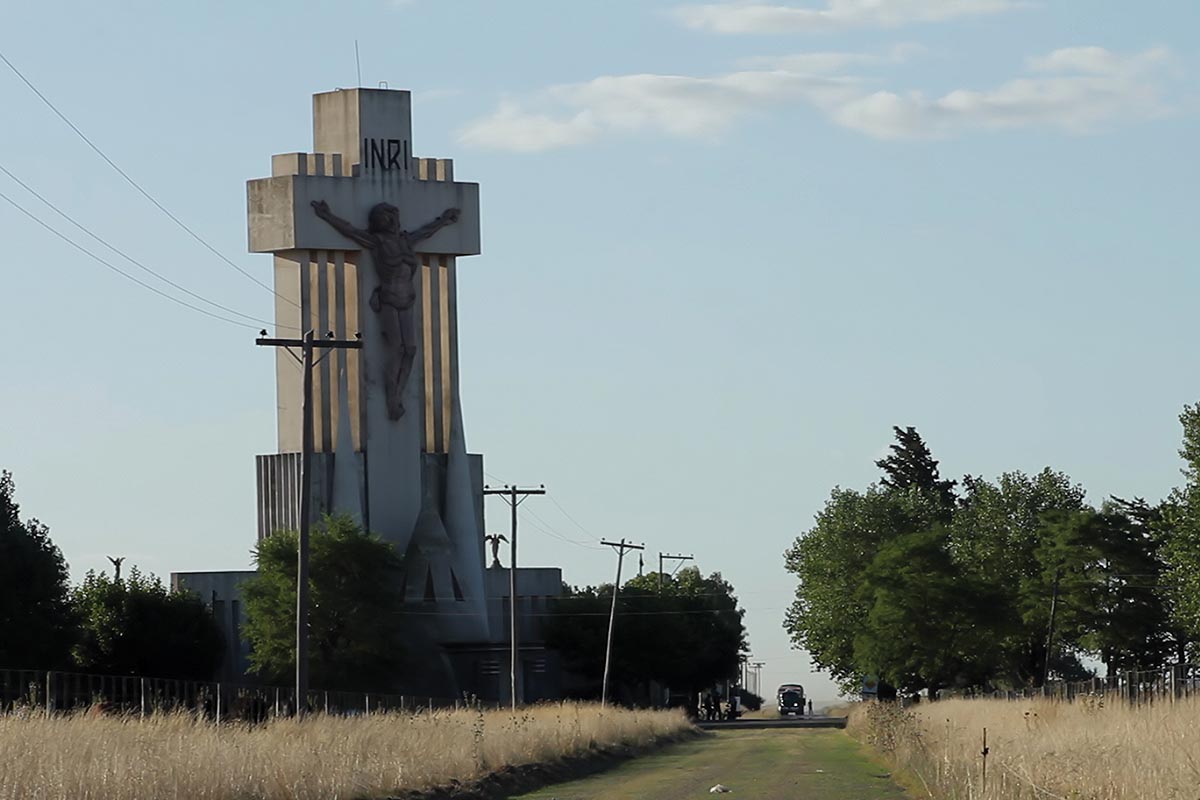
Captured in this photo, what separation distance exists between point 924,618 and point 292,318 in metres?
34.4

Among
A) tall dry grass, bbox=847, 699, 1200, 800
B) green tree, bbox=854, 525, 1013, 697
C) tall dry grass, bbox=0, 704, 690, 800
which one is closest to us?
tall dry grass, bbox=847, 699, 1200, 800

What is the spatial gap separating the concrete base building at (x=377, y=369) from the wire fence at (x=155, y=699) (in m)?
9.92

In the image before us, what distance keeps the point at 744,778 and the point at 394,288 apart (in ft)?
227

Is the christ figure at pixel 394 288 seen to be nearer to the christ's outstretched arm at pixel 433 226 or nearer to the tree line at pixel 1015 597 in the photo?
the christ's outstretched arm at pixel 433 226

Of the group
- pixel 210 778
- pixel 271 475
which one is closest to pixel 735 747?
pixel 210 778

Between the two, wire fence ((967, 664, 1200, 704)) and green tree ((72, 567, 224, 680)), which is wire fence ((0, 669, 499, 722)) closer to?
green tree ((72, 567, 224, 680))

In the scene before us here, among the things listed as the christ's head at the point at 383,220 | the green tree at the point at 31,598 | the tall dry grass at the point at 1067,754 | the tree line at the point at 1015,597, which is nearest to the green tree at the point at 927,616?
the tree line at the point at 1015,597

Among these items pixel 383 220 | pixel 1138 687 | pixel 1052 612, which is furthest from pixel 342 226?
pixel 1138 687

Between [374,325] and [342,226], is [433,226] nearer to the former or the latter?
[342,226]

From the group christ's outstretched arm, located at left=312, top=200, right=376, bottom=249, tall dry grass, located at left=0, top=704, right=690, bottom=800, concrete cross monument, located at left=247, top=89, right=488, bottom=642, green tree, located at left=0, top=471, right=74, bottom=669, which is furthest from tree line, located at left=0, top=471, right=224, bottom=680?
tall dry grass, located at left=0, top=704, right=690, bottom=800

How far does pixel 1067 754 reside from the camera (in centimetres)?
2491

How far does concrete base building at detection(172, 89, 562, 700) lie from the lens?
333ft

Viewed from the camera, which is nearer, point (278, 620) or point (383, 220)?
point (278, 620)

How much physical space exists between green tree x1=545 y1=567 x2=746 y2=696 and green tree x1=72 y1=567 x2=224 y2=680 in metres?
26.5
